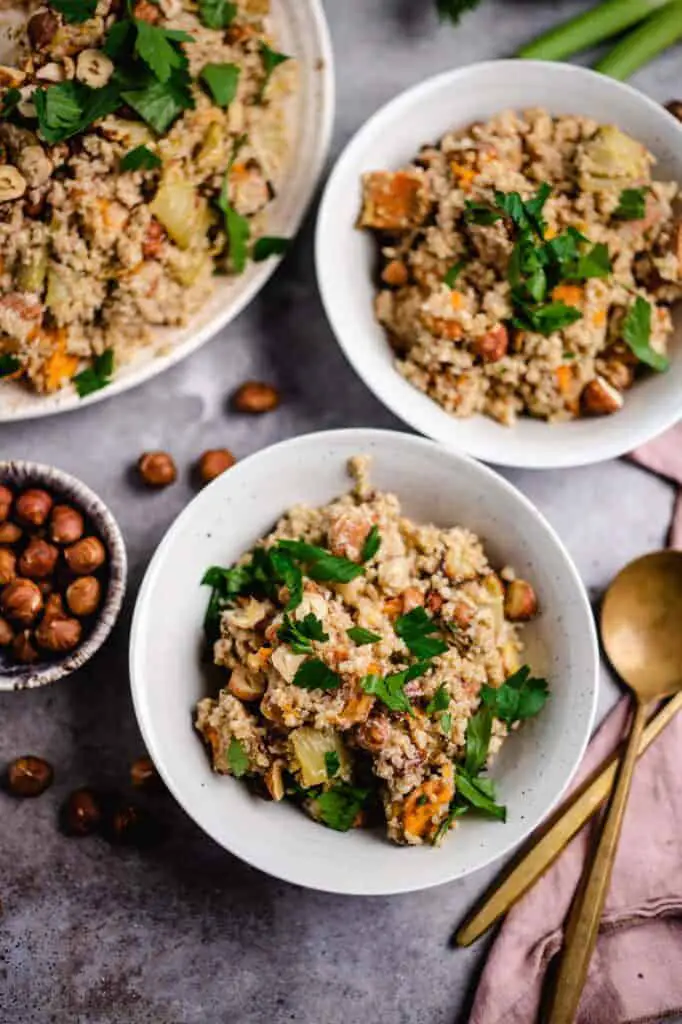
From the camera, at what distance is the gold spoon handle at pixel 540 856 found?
10.0 feet

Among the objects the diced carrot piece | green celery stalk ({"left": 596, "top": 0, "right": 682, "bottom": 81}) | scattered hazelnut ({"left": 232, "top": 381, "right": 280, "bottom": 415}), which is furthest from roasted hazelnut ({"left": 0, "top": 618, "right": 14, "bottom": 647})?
green celery stalk ({"left": 596, "top": 0, "right": 682, "bottom": 81})

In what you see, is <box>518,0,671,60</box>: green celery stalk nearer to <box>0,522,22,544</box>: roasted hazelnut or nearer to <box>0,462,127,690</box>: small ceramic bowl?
<box>0,462,127,690</box>: small ceramic bowl

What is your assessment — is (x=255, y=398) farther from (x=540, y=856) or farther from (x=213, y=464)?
(x=540, y=856)

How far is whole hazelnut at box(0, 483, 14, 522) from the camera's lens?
2.94 m

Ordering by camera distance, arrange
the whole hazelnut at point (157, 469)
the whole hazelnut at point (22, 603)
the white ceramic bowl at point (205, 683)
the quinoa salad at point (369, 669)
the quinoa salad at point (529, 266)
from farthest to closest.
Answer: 1. the whole hazelnut at point (157, 469)
2. the whole hazelnut at point (22, 603)
3. the quinoa salad at point (529, 266)
4. the white ceramic bowl at point (205, 683)
5. the quinoa salad at point (369, 669)

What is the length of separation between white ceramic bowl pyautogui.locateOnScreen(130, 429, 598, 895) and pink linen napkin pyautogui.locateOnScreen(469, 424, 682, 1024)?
503mm

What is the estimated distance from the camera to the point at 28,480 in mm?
2955

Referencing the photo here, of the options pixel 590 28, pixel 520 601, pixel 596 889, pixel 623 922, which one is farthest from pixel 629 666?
pixel 590 28

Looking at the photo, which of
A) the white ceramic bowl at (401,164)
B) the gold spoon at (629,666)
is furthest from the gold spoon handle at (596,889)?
the white ceramic bowl at (401,164)

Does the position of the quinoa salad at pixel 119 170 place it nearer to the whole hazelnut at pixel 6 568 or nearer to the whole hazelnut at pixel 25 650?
the whole hazelnut at pixel 6 568

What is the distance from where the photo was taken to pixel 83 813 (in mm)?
3051

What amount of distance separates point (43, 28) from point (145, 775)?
84.9 inches

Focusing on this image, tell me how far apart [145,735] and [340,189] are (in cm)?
165

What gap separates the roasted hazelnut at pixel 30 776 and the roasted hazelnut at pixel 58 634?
44 cm
